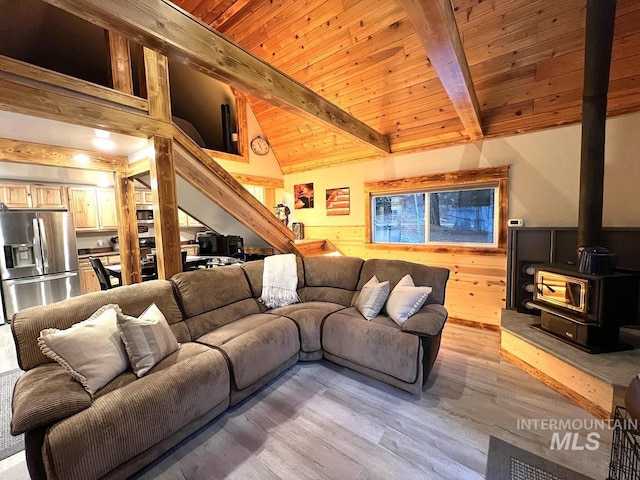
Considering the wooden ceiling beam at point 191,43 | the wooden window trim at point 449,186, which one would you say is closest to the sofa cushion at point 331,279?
the wooden window trim at point 449,186

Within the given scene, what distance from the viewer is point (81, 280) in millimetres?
4664

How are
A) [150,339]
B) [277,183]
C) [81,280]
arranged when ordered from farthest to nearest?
[277,183] < [81,280] < [150,339]

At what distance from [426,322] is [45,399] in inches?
95.5

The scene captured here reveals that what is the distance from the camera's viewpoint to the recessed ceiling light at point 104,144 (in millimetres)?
2805

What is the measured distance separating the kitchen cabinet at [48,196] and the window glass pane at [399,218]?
544 centimetres

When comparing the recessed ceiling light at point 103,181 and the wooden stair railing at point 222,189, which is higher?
the recessed ceiling light at point 103,181

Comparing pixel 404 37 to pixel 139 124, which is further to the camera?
pixel 404 37

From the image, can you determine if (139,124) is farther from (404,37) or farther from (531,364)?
(531,364)

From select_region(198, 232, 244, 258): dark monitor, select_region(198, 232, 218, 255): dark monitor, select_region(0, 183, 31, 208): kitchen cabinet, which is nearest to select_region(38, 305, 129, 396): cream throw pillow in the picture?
select_region(198, 232, 244, 258): dark monitor

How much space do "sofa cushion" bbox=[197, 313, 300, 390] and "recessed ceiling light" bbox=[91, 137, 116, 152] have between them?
233 centimetres

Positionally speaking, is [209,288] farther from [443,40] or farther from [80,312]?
[443,40]

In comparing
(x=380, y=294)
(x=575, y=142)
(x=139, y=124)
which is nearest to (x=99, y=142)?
(x=139, y=124)

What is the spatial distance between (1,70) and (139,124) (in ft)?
2.65

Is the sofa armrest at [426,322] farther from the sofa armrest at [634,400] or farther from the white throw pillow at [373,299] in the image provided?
the sofa armrest at [634,400]
